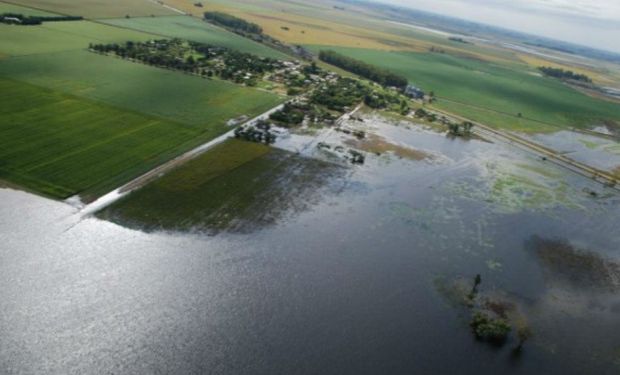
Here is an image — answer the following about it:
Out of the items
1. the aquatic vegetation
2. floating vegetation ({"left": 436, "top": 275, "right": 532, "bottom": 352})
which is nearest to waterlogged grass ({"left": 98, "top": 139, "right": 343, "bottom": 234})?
floating vegetation ({"left": 436, "top": 275, "right": 532, "bottom": 352})

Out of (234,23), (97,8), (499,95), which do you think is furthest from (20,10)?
(499,95)

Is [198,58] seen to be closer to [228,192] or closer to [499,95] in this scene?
[228,192]

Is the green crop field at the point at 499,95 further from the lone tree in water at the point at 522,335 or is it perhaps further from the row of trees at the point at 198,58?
the lone tree in water at the point at 522,335

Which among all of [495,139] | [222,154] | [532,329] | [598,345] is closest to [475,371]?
[532,329]

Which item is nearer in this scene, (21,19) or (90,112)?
(90,112)

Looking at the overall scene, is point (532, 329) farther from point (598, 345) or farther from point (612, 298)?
point (612, 298)
